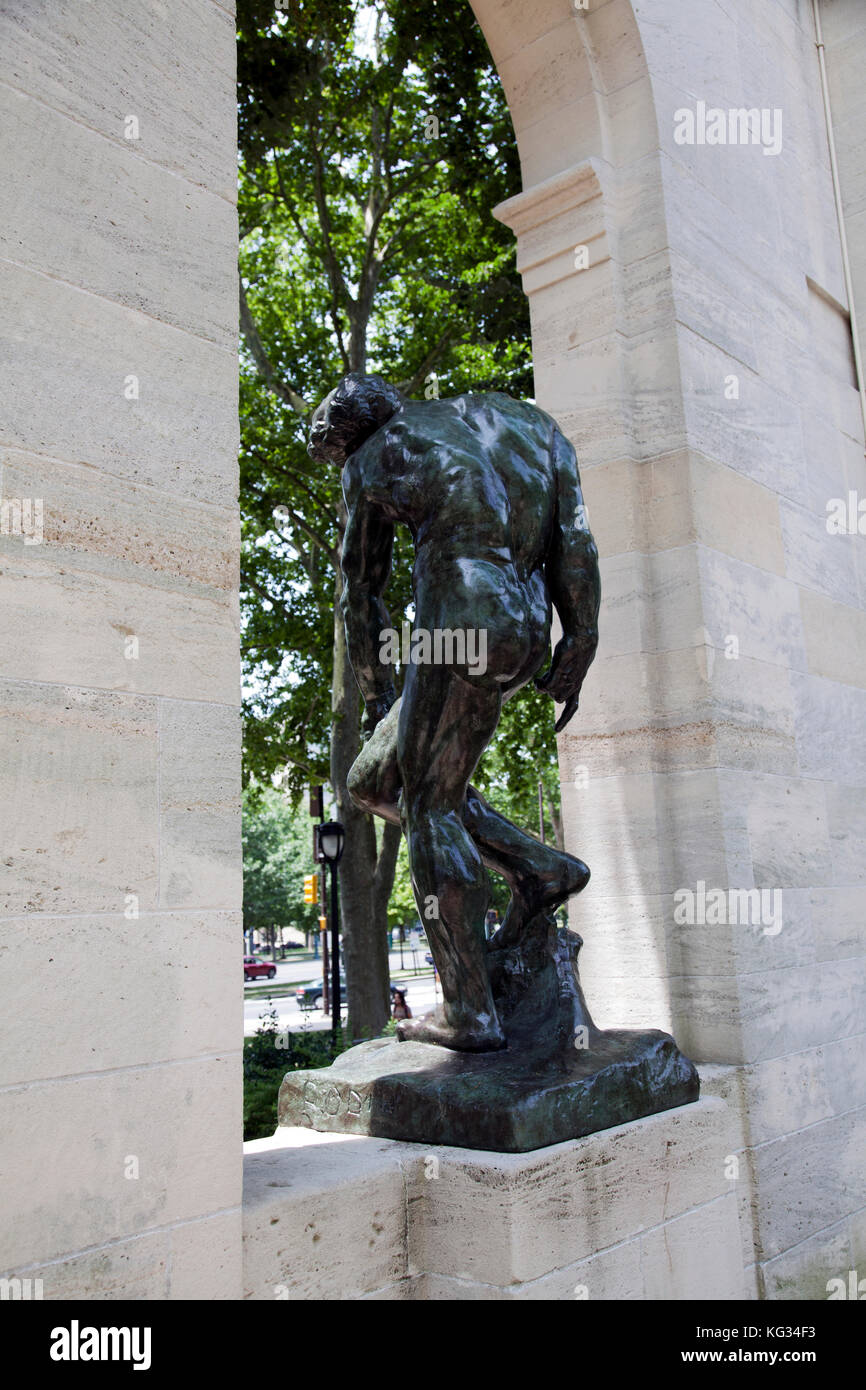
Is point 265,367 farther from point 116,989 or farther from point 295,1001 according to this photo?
point 295,1001

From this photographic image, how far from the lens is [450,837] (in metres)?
3.58

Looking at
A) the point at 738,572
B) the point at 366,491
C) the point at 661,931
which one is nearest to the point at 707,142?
the point at 738,572

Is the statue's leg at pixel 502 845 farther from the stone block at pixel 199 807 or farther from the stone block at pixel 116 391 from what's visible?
Answer: the stone block at pixel 116 391

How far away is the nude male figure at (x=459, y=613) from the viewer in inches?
140

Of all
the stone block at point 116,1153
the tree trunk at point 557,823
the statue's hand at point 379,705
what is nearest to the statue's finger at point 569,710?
the statue's hand at point 379,705

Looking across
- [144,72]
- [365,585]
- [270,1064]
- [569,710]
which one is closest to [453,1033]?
[569,710]

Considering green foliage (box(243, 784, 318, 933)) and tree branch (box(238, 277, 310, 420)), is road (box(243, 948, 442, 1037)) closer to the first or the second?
green foliage (box(243, 784, 318, 933))

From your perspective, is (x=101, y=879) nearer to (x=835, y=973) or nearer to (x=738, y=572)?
(x=738, y=572)

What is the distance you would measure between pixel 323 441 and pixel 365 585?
21.2 inches

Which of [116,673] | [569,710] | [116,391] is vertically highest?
[116,391]

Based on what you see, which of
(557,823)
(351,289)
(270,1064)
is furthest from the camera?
(557,823)

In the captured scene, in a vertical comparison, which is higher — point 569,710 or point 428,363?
point 428,363
